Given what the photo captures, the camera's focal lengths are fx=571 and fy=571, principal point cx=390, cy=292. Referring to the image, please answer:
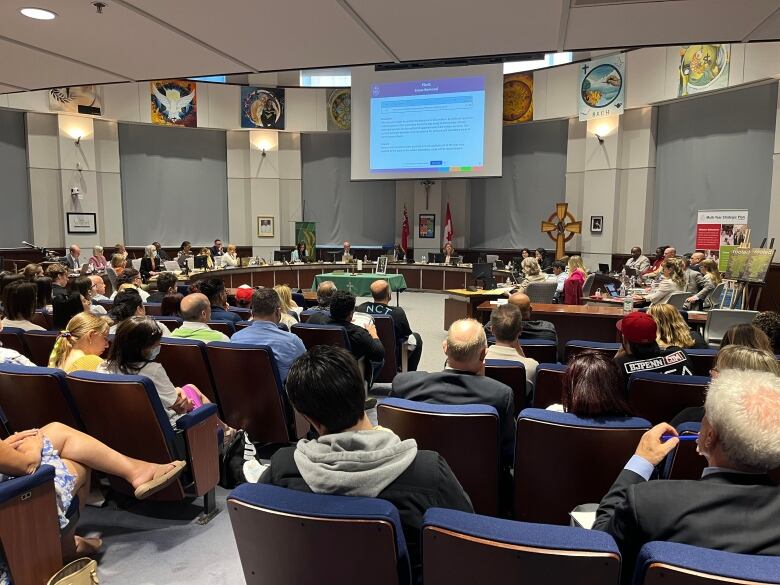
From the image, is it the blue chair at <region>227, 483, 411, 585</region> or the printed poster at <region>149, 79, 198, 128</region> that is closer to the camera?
the blue chair at <region>227, 483, 411, 585</region>

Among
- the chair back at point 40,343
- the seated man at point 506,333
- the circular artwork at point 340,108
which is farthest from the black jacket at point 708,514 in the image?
the circular artwork at point 340,108

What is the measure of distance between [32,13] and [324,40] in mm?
1142

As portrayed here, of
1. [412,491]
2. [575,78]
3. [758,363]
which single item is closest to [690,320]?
[758,363]

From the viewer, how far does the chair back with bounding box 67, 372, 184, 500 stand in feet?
8.30

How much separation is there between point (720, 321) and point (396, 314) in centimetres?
319

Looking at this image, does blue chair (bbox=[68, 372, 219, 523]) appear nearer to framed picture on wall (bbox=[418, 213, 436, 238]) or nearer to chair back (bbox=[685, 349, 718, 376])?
chair back (bbox=[685, 349, 718, 376])

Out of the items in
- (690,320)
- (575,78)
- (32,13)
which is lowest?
(690,320)

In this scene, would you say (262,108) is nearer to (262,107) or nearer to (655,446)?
(262,107)

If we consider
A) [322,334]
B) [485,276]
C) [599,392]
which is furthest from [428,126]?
[599,392]

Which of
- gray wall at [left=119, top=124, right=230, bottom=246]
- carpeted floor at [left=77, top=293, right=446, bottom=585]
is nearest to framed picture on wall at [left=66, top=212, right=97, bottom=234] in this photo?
gray wall at [left=119, top=124, right=230, bottom=246]

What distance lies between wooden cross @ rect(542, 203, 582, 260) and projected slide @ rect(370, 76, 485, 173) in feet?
6.95

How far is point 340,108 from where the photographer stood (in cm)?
1509

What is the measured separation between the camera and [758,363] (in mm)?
2234

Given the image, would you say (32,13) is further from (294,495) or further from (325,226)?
(325,226)
